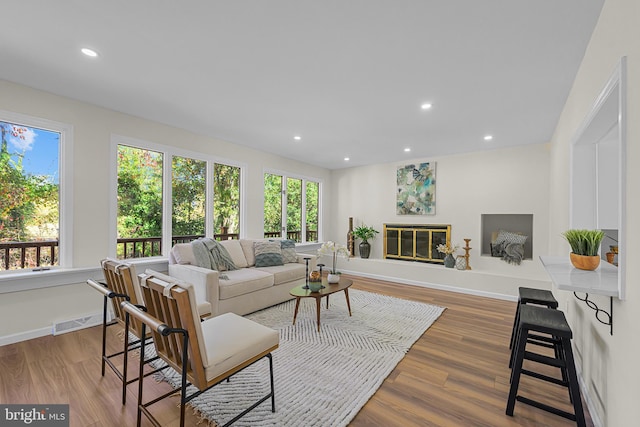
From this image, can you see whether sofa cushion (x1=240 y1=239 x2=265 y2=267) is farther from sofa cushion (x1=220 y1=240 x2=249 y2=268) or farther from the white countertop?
the white countertop

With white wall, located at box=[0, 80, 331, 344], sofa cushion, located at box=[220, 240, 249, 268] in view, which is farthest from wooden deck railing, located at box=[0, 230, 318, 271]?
sofa cushion, located at box=[220, 240, 249, 268]

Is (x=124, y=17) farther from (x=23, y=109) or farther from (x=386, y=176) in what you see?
(x=386, y=176)

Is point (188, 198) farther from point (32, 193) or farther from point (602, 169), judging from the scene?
point (602, 169)

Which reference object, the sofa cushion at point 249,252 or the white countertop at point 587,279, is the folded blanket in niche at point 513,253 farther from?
the sofa cushion at point 249,252

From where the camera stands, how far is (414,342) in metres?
2.76

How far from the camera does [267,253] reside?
14.0 ft

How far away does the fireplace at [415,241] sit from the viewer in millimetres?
5309

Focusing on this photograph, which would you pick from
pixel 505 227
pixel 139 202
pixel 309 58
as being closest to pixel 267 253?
pixel 139 202

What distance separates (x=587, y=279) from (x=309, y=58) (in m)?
2.34

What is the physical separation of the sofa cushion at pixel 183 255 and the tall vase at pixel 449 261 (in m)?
4.22

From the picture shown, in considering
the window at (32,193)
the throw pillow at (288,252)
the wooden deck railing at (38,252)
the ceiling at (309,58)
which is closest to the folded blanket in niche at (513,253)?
the ceiling at (309,58)

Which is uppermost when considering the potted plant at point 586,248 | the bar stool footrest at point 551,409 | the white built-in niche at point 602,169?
the white built-in niche at point 602,169

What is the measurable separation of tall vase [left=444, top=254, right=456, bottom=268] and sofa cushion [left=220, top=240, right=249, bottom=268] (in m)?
3.53

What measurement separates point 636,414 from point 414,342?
5.78ft
